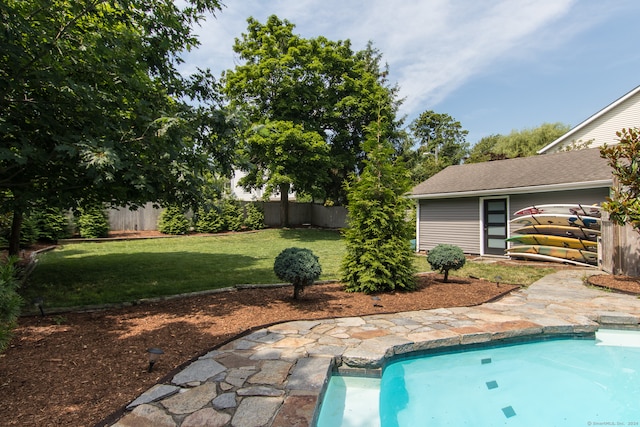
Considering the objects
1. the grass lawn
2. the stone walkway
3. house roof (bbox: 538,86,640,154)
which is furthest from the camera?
house roof (bbox: 538,86,640,154)

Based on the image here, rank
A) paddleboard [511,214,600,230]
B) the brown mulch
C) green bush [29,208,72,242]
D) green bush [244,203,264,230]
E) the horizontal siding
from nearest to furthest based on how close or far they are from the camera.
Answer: the brown mulch
paddleboard [511,214,600,230]
the horizontal siding
green bush [29,208,72,242]
green bush [244,203,264,230]

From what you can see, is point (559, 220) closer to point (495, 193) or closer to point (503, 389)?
point (495, 193)

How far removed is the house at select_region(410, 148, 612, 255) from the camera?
9.45 m

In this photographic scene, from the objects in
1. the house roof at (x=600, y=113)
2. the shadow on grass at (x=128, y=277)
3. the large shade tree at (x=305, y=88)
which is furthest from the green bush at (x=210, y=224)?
the house roof at (x=600, y=113)

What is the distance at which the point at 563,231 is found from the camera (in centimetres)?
945

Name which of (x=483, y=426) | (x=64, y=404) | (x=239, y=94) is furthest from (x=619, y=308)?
(x=239, y=94)

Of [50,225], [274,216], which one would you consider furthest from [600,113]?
[50,225]

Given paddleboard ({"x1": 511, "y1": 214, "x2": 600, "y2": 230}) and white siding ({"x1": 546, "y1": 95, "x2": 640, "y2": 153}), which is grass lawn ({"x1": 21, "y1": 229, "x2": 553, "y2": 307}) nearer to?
paddleboard ({"x1": 511, "y1": 214, "x2": 600, "y2": 230})

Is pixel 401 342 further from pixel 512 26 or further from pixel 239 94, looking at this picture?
pixel 239 94

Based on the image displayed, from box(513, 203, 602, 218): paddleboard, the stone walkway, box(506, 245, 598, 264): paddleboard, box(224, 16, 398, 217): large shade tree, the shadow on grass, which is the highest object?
box(224, 16, 398, 217): large shade tree

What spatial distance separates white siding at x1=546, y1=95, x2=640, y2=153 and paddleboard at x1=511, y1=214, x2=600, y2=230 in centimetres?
890

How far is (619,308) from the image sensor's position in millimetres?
5168

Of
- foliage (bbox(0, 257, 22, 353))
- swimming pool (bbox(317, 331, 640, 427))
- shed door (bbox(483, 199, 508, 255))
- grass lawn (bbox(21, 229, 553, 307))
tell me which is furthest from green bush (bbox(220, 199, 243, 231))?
foliage (bbox(0, 257, 22, 353))

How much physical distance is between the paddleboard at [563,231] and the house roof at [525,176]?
1091 mm
